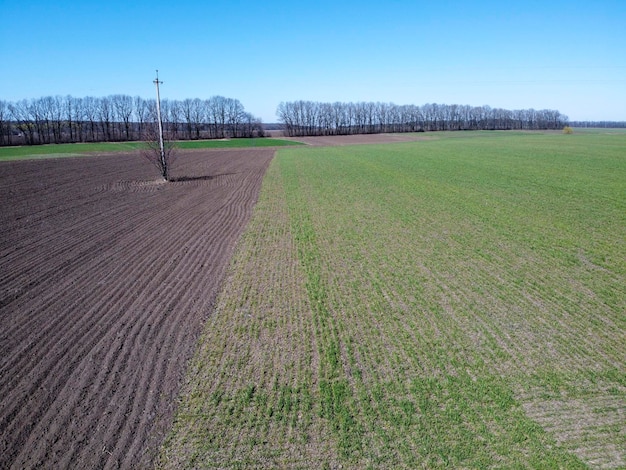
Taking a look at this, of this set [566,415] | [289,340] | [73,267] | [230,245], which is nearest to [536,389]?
[566,415]

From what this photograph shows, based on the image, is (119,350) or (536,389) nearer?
(536,389)

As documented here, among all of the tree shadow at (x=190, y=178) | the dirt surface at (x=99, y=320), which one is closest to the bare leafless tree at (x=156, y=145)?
the tree shadow at (x=190, y=178)

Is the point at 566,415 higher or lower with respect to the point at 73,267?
lower

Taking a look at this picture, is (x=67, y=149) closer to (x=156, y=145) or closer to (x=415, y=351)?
(x=156, y=145)

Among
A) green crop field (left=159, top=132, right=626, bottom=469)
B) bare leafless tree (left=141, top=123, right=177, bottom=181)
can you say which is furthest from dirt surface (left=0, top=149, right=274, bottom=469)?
bare leafless tree (left=141, top=123, right=177, bottom=181)

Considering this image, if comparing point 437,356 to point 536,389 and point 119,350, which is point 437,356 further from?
point 119,350
